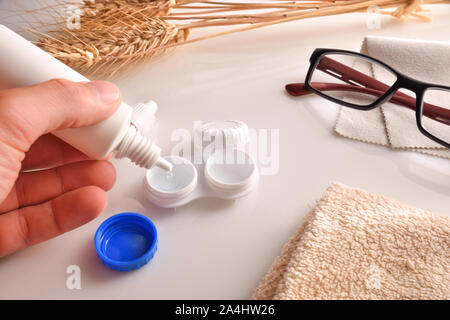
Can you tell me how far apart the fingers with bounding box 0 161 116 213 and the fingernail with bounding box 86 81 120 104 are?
5.5 inches

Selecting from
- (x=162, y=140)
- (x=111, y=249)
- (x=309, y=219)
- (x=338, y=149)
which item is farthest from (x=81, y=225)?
(x=338, y=149)

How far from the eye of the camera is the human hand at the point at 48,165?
0.48 m

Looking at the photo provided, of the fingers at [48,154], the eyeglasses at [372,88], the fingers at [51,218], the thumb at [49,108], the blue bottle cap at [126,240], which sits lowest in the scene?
the blue bottle cap at [126,240]

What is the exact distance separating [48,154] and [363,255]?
1.61 ft

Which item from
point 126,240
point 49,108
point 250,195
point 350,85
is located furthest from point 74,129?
point 350,85

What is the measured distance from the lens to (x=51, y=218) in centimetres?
57

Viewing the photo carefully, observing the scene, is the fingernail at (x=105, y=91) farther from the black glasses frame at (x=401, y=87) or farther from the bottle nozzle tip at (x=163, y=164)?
the black glasses frame at (x=401, y=87)

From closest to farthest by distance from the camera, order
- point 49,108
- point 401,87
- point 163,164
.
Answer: point 49,108 → point 163,164 → point 401,87

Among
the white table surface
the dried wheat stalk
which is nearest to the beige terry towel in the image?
the white table surface

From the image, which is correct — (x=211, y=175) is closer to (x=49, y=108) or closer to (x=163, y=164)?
(x=163, y=164)

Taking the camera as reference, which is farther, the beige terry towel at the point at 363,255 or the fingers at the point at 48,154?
the fingers at the point at 48,154

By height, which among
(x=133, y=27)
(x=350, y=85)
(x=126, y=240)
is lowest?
(x=126, y=240)

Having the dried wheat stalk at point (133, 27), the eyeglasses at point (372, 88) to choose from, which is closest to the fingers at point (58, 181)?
the dried wheat stalk at point (133, 27)

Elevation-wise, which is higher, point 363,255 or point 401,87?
point 401,87
